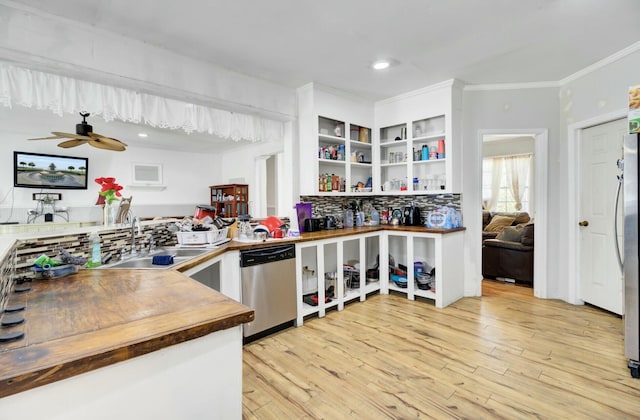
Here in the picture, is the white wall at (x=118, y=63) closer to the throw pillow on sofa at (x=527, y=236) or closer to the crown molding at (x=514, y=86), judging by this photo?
the crown molding at (x=514, y=86)

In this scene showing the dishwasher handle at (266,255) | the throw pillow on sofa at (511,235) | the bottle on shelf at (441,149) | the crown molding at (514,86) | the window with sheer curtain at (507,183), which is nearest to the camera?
the dishwasher handle at (266,255)

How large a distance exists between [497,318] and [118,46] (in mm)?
4117

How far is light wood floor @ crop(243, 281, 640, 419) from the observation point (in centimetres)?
176

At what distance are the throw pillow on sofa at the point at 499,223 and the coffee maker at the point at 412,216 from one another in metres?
2.82

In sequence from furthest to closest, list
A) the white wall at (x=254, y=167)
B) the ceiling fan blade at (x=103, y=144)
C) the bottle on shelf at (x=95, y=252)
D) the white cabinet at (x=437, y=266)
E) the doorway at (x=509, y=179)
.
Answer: the doorway at (x=509, y=179), the white wall at (x=254, y=167), the white cabinet at (x=437, y=266), the ceiling fan blade at (x=103, y=144), the bottle on shelf at (x=95, y=252)

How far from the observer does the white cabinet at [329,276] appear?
3080 millimetres

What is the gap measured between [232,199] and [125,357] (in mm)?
5472

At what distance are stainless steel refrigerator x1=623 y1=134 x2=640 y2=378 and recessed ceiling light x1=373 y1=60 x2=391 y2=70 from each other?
1934mm

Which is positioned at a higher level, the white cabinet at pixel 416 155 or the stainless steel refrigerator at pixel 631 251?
the white cabinet at pixel 416 155

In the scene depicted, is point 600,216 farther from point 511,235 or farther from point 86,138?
point 86,138

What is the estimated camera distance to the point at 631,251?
2.00 m

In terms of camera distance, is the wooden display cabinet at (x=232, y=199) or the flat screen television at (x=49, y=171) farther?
the wooden display cabinet at (x=232, y=199)

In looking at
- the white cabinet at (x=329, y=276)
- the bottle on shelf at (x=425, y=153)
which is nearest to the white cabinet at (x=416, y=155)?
the bottle on shelf at (x=425, y=153)

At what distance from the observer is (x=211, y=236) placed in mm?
2561
